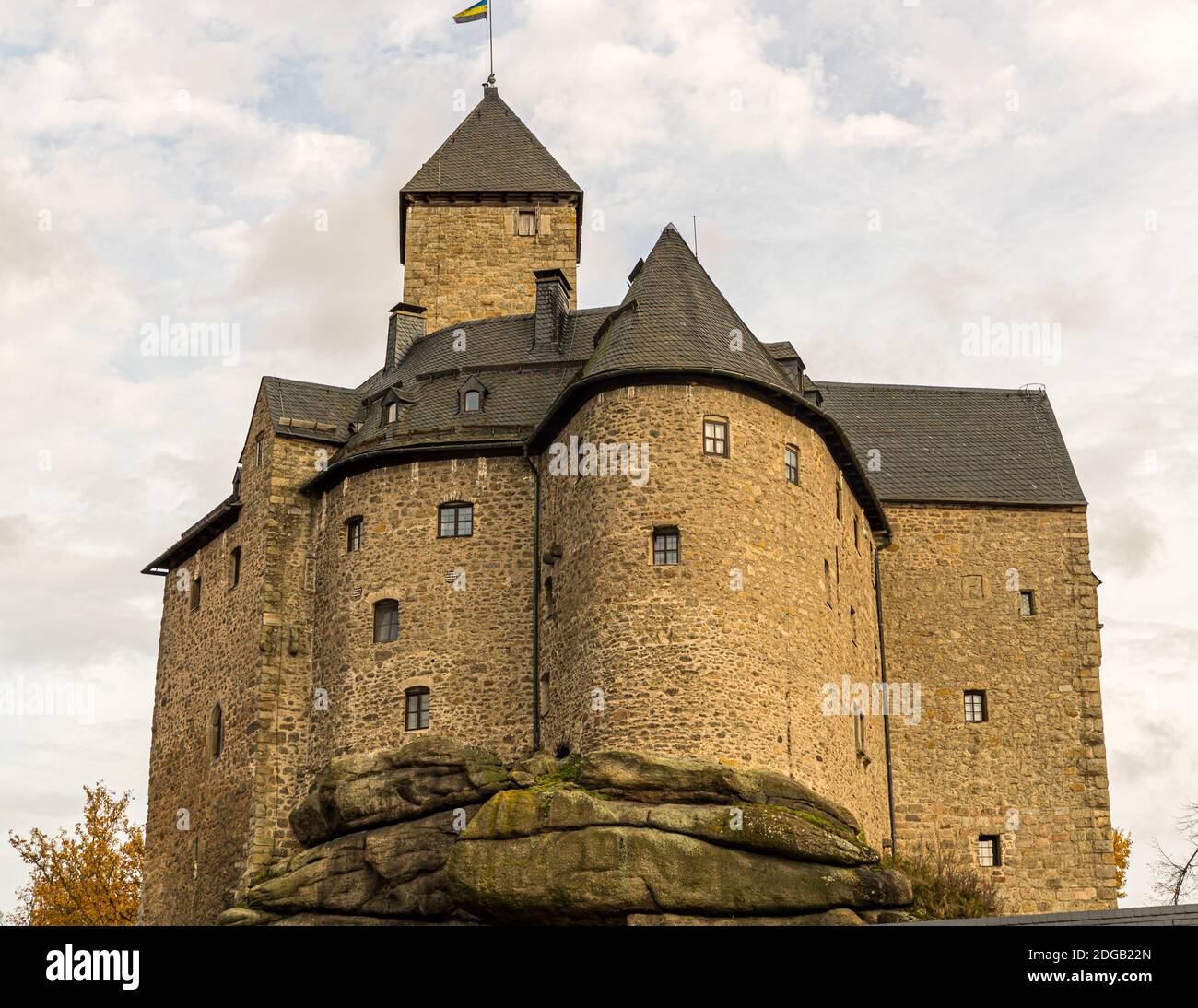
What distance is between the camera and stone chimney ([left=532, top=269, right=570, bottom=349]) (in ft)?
124

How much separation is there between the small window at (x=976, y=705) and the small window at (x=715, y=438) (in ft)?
37.2

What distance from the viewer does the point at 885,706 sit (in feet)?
125

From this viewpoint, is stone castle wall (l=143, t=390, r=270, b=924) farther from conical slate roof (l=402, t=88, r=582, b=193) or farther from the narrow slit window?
conical slate roof (l=402, t=88, r=582, b=193)

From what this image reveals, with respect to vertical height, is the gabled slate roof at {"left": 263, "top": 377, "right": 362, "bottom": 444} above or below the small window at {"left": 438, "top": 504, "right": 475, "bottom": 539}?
above

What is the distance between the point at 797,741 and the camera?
2981 cm

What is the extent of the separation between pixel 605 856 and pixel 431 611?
7645 millimetres

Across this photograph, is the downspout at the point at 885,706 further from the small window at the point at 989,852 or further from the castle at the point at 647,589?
the small window at the point at 989,852

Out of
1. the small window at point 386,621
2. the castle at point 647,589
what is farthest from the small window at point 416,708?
the small window at point 386,621

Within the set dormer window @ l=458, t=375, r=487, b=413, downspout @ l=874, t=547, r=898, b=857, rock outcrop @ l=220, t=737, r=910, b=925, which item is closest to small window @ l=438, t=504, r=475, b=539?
dormer window @ l=458, t=375, r=487, b=413

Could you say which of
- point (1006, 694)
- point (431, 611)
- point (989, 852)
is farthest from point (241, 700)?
point (1006, 694)

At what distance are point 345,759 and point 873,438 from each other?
16442mm

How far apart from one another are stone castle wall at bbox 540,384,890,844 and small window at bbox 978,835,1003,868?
6.18m
